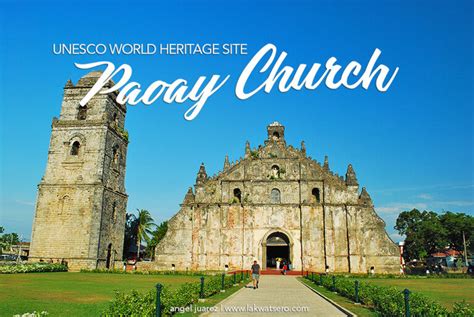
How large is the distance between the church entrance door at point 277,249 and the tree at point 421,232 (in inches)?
1282

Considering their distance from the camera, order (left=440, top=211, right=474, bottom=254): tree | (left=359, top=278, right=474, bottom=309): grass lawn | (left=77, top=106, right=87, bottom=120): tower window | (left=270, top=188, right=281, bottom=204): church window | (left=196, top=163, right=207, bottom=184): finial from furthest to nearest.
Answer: (left=440, top=211, right=474, bottom=254): tree
(left=77, top=106, right=87, bottom=120): tower window
(left=196, top=163, right=207, bottom=184): finial
(left=270, top=188, right=281, bottom=204): church window
(left=359, top=278, right=474, bottom=309): grass lawn

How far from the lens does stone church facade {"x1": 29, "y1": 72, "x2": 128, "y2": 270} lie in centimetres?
3216

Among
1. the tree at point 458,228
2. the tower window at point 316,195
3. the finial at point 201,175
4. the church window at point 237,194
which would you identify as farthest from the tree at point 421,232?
the finial at point 201,175

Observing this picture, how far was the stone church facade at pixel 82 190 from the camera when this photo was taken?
1266 inches

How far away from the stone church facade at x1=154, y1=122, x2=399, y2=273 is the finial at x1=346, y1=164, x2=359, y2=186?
0.09 meters

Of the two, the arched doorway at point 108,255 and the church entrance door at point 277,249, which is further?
the arched doorway at point 108,255

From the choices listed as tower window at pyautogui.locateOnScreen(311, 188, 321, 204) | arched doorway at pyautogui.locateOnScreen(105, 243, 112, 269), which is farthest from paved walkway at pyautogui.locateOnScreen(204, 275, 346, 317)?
arched doorway at pyautogui.locateOnScreen(105, 243, 112, 269)

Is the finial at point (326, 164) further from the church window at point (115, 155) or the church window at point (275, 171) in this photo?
the church window at point (115, 155)

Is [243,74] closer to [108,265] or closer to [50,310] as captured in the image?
[50,310]

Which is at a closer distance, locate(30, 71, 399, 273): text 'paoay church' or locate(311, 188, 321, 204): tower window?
locate(30, 71, 399, 273): text 'paoay church'

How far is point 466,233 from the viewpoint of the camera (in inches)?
2251

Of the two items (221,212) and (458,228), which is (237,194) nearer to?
(221,212)

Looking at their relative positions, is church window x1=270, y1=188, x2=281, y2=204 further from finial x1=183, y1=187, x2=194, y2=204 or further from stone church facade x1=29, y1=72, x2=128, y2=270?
stone church facade x1=29, y1=72, x2=128, y2=270

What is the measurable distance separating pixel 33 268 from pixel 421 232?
2136 inches
